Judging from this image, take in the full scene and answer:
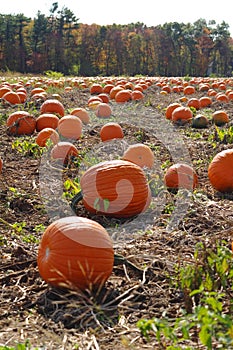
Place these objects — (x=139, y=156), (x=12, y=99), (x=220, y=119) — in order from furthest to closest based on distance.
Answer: (x=12, y=99) < (x=220, y=119) < (x=139, y=156)

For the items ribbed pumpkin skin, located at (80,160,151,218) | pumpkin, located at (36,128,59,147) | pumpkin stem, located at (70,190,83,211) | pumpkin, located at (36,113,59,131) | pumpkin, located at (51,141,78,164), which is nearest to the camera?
ribbed pumpkin skin, located at (80,160,151,218)

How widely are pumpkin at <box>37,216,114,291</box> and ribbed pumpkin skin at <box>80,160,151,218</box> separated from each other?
1179 millimetres

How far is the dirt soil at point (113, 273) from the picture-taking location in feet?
7.47

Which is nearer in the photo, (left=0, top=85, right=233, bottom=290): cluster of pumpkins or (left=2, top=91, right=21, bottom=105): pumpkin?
(left=0, top=85, right=233, bottom=290): cluster of pumpkins

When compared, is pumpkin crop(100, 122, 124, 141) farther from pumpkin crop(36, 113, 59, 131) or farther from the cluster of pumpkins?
pumpkin crop(36, 113, 59, 131)

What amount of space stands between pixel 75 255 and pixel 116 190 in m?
1.36

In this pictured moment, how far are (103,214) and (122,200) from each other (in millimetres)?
215

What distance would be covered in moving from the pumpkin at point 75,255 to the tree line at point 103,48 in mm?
45746

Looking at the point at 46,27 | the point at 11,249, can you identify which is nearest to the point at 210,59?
the point at 46,27

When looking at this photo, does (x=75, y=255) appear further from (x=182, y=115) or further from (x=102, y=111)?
(x=182, y=115)

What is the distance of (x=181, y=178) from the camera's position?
4.62 m

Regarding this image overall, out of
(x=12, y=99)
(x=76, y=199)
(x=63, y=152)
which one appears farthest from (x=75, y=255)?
(x=12, y=99)

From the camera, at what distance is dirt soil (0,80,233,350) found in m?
2.28

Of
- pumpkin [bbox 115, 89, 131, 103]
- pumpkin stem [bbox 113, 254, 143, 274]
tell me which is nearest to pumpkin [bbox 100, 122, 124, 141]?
pumpkin stem [bbox 113, 254, 143, 274]
